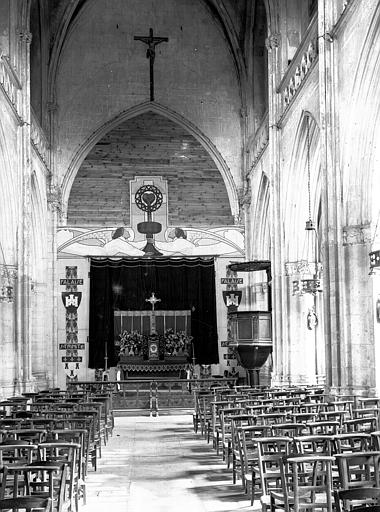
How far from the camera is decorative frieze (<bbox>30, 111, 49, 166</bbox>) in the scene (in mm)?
24312

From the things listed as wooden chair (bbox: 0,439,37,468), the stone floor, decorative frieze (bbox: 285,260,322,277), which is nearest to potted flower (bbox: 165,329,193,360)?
decorative frieze (bbox: 285,260,322,277)

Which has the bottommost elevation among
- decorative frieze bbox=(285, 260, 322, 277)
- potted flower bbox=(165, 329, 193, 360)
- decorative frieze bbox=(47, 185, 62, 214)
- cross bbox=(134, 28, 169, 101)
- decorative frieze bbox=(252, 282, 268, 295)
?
potted flower bbox=(165, 329, 193, 360)

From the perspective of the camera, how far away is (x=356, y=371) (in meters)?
14.8

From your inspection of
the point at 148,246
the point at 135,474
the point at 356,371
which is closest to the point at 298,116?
the point at 356,371

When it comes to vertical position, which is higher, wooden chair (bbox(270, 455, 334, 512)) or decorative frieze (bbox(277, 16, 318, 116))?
decorative frieze (bbox(277, 16, 318, 116))

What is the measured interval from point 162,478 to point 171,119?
20.8 m

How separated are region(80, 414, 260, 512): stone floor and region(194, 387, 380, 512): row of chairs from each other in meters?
0.29

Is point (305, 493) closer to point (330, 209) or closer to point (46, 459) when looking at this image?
point (46, 459)

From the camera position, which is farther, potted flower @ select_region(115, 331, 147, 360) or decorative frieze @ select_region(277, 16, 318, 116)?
potted flower @ select_region(115, 331, 147, 360)

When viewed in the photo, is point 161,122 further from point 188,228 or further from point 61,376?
point 61,376

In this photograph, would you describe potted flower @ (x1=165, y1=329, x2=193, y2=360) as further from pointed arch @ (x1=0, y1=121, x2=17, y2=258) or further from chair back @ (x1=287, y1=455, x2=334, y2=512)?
chair back @ (x1=287, y1=455, x2=334, y2=512)

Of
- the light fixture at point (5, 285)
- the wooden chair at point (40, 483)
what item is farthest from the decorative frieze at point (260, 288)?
the wooden chair at point (40, 483)

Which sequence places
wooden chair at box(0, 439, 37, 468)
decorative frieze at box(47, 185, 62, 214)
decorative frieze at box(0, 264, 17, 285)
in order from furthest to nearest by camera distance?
decorative frieze at box(47, 185, 62, 214) → decorative frieze at box(0, 264, 17, 285) → wooden chair at box(0, 439, 37, 468)

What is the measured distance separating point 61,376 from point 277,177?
35.4ft
